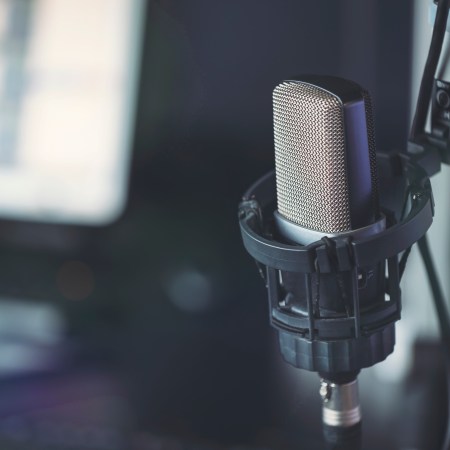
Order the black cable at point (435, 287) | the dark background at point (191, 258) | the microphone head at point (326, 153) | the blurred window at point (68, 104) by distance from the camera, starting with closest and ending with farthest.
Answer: the microphone head at point (326, 153) → the black cable at point (435, 287) → the dark background at point (191, 258) → the blurred window at point (68, 104)

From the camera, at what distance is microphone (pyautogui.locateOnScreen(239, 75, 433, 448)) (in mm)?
399

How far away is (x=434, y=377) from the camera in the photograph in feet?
2.86

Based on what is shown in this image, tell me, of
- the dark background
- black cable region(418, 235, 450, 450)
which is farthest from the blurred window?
black cable region(418, 235, 450, 450)

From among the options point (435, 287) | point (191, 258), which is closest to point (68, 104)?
point (191, 258)

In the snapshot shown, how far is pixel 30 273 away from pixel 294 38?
0.47 metres

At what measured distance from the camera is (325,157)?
1.32ft

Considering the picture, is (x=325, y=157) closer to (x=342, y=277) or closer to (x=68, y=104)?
(x=342, y=277)

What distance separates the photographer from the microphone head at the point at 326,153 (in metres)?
0.39

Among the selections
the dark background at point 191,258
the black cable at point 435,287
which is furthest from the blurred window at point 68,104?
the black cable at point 435,287

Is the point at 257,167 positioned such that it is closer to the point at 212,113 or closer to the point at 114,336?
the point at 212,113

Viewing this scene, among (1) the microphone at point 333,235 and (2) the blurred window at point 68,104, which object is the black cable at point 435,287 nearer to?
(1) the microphone at point 333,235

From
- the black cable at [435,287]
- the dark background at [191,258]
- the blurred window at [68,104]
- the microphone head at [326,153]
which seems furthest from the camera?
the blurred window at [68,104]

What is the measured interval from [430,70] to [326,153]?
0.36ft

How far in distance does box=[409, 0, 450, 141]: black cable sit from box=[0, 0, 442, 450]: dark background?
0.38 meters
